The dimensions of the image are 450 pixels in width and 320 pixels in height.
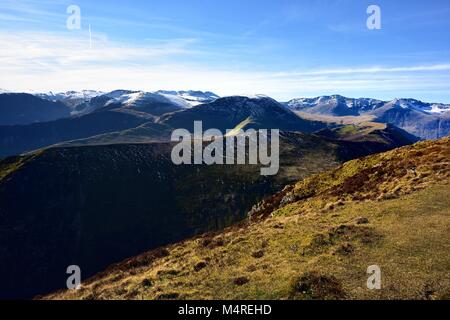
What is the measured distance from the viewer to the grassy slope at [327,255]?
89.0 ft

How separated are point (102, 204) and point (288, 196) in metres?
137

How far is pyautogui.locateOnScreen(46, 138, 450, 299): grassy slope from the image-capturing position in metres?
27.1

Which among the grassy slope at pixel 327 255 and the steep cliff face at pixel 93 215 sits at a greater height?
the grassy slope at pixel 327 255

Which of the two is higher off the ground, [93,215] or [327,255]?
[327,255]

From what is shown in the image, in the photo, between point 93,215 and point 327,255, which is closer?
point 327,255

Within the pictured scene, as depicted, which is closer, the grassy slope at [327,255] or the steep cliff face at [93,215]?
the grassy slope at [327,255]

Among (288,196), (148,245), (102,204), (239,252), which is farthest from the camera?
(102,204)

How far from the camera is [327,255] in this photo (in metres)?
31.8

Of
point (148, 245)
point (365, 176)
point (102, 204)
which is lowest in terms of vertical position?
point (148, 245)

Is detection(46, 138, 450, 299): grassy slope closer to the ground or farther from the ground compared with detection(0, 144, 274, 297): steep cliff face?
farther from the ground

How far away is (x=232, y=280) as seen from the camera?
30.0 meters
